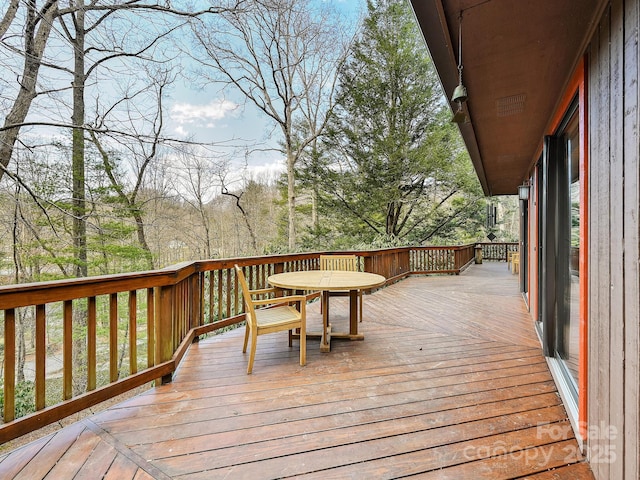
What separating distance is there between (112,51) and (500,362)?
286 inches

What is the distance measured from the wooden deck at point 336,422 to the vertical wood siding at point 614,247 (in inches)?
16.7

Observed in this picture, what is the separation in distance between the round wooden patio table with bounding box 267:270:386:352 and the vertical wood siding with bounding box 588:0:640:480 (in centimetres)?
185

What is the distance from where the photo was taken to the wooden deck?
1516 millimetres

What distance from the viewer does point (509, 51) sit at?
6.28ft

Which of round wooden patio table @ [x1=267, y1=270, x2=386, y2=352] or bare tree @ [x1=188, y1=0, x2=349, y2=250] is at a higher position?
bare tree @ [x1=188, y1=0, x2=349, y2=250]

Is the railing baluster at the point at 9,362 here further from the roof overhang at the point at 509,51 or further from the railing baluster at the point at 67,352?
the roof overhang at the point at 509,51

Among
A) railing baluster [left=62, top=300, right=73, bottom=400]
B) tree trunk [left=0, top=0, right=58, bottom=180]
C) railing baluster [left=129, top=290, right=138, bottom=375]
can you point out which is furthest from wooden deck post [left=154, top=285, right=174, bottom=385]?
tree trunk [left=0, top=0, right=58, bottom=180]

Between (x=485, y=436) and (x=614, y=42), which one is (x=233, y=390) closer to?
(x=485, y=436)

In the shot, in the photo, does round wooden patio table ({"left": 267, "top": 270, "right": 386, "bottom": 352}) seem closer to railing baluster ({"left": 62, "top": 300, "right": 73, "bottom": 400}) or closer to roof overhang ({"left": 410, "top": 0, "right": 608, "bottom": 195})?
railing baluster ({"left": 62, "top": 300, "right": 73, "bottom": 400})

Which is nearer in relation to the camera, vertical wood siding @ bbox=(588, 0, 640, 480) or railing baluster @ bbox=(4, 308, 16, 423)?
vertical wood siding @ bbox=(588, 0, 640, 480)

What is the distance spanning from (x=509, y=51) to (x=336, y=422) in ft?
8.84

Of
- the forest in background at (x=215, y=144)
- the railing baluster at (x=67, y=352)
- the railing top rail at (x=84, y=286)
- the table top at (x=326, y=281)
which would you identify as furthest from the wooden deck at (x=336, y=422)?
the forest in background at (x=215, y=144)

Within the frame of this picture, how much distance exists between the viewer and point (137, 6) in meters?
4.57

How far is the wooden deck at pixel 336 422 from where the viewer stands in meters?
1.52
